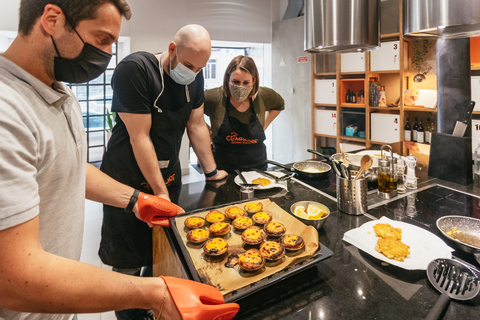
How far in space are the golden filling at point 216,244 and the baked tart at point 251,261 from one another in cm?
10

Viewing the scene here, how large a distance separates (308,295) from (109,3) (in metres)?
1.04

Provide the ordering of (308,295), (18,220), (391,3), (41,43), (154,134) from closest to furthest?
1. (18,220)
2. (41,43)
3. (308,295)
4. (154,134)
5. (391,3)

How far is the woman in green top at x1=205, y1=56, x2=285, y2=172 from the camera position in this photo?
242cm

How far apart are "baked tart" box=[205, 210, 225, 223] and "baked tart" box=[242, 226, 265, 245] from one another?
16 cm

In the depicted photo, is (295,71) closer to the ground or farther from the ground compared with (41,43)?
farther from the ground

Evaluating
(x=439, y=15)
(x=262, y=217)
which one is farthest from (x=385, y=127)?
(x=262, y=217)

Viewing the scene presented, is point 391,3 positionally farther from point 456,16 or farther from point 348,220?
point 348,220

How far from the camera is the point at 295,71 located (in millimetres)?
5191

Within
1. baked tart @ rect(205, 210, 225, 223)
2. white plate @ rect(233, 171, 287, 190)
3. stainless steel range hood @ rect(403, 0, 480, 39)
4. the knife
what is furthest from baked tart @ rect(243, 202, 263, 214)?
the knife

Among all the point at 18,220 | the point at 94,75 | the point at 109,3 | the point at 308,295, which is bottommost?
the point at 308,295

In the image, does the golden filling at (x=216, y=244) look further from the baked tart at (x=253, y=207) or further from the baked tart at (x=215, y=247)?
the baked tart at (x=253, y=207)

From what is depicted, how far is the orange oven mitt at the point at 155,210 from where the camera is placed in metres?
1.25

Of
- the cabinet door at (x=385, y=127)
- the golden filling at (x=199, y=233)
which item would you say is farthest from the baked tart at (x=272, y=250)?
the cabinet door at (x=385, y=127)

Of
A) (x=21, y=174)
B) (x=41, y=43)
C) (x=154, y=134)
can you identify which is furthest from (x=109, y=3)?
(x=154, y=134)
